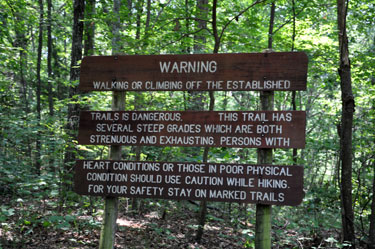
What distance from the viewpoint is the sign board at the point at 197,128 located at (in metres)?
3.25

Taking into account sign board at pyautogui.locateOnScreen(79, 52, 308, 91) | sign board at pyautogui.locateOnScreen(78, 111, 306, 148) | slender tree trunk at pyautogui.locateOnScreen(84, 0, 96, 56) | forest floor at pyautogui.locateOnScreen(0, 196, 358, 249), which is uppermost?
slender tree trunk at pyautogui.locateOnScreen(84, 0, 96, 56)

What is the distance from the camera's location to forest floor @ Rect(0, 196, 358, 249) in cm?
545

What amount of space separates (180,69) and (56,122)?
4.46m

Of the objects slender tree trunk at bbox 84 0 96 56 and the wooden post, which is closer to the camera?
the wooden post

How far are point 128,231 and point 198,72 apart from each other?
14.5 ft

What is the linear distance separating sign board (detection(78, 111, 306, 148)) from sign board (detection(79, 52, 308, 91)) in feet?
1.03

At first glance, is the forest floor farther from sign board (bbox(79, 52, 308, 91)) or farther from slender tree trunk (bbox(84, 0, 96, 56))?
Answer: slender tree trunk (bbox(84, 0, 96, 56))

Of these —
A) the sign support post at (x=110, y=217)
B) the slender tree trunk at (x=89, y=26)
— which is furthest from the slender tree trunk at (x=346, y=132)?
the slender tree trunk at (x=89, y=26)

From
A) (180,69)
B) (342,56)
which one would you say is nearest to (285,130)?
(180,69)

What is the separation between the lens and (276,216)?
370 inches

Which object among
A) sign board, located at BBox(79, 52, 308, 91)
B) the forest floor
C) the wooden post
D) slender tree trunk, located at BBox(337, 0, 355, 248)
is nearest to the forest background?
the forest floor

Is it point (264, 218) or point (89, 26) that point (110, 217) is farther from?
point (89, 26)

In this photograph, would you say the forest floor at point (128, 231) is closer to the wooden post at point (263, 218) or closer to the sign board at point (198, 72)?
the wooden post at point (263, 218)

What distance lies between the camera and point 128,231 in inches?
260
